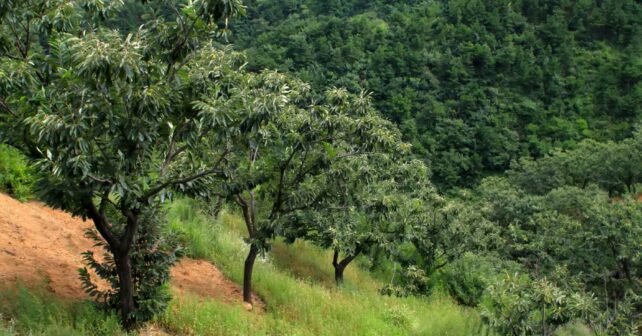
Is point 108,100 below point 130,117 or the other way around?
the other way around

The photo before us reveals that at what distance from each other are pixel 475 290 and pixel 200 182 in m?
14.0

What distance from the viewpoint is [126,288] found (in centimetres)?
670

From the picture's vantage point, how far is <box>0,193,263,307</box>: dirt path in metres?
7.69

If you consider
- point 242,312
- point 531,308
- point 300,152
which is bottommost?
point 242,312

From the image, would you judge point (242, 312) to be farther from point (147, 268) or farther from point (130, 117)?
point (130, 117)

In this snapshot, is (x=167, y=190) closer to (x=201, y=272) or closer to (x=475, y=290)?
(x=201, y=272)

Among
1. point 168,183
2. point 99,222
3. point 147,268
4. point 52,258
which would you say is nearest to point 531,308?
point 147,268

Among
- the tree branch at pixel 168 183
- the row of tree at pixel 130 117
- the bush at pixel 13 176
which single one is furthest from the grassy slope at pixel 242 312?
the bush at pixel 13 176

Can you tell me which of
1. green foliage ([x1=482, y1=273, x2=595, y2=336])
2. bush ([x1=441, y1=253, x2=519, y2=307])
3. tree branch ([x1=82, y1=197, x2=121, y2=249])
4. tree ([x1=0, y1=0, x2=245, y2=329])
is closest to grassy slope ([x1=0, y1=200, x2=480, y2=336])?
tree ([x1=0, y1=0, x2=245, y2=329])

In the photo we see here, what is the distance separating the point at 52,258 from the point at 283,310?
11.8 feet

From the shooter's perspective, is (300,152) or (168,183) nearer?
(168,183)

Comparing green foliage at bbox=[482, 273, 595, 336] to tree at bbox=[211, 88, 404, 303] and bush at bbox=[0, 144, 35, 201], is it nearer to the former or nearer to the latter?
tree at bbox=[211, 88, 404, 303]

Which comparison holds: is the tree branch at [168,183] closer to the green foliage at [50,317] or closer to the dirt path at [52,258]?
the green foliage at [50,317]

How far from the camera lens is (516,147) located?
141ft
